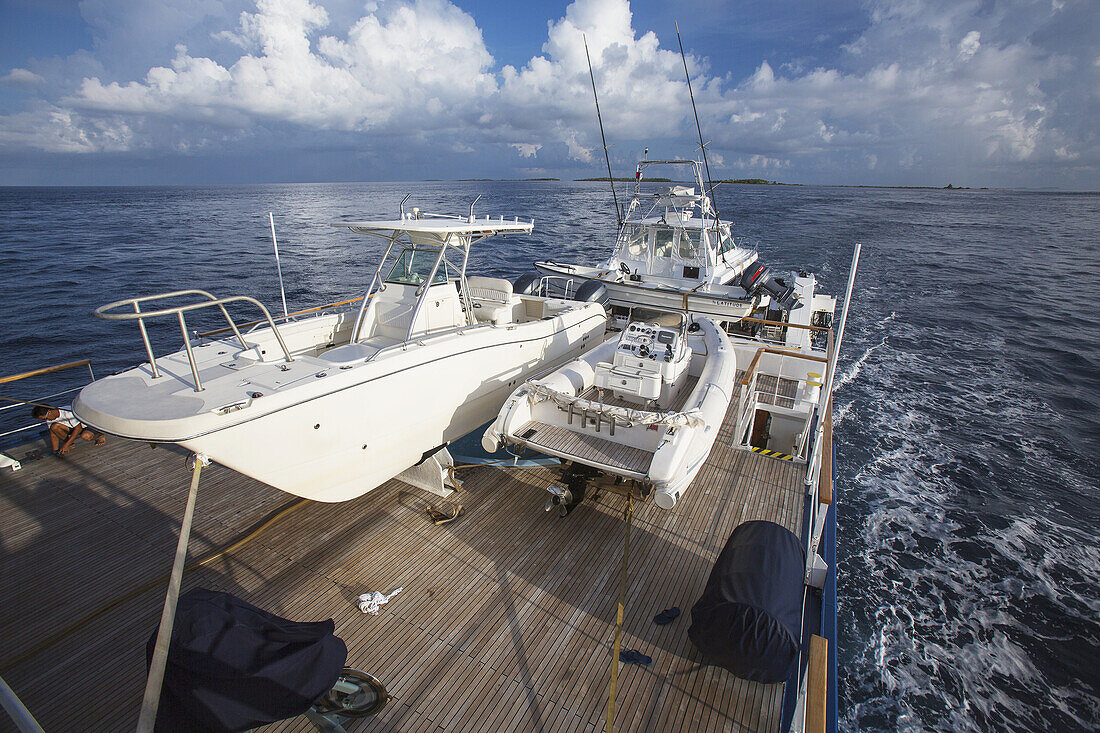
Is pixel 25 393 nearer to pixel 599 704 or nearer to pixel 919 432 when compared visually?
pixel 599 704

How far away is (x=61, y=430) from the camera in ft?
22.8

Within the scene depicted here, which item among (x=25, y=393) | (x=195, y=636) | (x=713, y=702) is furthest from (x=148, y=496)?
(x=25, y=393)

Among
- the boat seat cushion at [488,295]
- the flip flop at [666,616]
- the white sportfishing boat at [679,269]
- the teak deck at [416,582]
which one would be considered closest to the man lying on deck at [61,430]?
the teak deck at [416,582]

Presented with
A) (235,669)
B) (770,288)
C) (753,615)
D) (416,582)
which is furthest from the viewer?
(770,288)

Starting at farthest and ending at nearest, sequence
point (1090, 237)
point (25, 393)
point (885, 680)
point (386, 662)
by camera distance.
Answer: point (1090, 237), point (25, 393), point (885, 680), point (386, 662)

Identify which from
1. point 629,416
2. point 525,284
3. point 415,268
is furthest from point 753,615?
point 525,284

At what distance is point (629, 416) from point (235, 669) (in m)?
4.30

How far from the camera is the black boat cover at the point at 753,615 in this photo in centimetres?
352

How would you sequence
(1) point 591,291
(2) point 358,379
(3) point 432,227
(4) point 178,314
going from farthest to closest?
1. (1) point 591,291
2. (3) point 432,227
3. (2) point 358,379
4. (4) point 178,314

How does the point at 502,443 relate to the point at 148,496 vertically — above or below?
above

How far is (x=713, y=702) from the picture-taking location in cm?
385

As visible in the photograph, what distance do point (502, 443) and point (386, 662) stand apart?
2662mm

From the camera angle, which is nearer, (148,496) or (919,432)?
(148,496)

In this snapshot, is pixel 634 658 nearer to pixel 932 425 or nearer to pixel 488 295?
pixel 488 295
